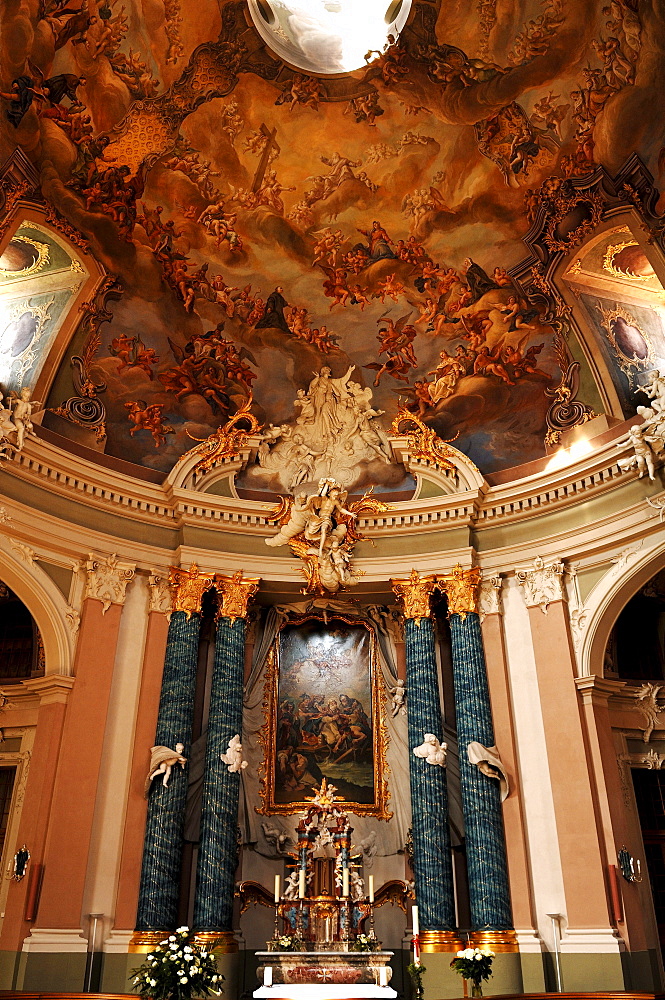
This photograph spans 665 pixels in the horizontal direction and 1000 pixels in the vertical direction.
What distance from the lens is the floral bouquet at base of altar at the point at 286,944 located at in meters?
13.3

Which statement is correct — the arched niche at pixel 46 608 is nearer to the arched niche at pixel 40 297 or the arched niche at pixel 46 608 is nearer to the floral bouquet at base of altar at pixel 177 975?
the arched niche at pixel 40 297

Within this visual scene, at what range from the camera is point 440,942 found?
13.8m

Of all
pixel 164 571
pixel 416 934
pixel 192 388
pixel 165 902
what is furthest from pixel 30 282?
pixel 416 934

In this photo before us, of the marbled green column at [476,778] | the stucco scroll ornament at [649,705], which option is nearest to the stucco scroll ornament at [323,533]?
the marbled green column at [476,778]

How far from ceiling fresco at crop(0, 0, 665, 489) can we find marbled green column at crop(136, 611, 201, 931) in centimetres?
391

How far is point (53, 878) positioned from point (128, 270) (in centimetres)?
1092

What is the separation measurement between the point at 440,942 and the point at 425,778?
101 inches

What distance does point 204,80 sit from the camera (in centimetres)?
1555

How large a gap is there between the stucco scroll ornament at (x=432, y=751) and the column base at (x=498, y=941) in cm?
275

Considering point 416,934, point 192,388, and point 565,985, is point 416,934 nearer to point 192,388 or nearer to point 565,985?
point 565,985

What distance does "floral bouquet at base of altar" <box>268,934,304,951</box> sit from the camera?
13.3 meters

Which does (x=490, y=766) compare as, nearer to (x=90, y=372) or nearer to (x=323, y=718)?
(x=323, y=718)

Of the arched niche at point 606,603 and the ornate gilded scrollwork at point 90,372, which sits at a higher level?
the ornate gilded scrollwork at point 90,372

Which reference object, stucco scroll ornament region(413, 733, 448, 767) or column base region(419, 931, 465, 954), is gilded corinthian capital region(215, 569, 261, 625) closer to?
stucco scroll ornament region(413, 733, 448, 767)
